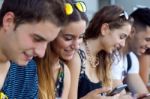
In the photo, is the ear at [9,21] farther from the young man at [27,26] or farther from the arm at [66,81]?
the arm at [66,81]

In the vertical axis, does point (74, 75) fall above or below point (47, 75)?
below

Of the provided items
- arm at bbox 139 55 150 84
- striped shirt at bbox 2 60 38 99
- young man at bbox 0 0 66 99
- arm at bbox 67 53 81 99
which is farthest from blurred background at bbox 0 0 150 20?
young man at bbox 0 0 66 99

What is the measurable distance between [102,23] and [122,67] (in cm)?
53

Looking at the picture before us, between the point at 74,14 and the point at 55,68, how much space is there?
276mm

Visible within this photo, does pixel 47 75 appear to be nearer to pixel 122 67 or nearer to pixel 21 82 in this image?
pixel 21 82

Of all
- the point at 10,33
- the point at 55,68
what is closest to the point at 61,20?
the point at 10,33

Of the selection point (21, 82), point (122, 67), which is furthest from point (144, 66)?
point (21, 82)

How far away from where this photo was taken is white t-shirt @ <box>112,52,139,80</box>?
270 centimetres

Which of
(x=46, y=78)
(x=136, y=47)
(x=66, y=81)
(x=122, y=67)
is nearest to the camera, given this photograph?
(x=46, y=78)

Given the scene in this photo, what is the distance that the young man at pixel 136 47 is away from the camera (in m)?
2.92

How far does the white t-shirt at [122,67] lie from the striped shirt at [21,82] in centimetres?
103

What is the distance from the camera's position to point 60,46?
6.18 ft

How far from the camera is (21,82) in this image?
1676 millimetres

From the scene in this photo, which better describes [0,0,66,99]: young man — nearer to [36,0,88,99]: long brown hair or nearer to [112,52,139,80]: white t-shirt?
[36,0,88,99]: long brown hair
